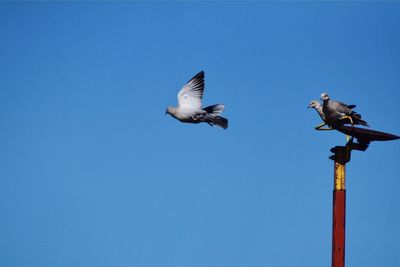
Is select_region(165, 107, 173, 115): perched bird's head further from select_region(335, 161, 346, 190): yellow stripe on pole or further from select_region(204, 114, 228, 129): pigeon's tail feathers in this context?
select_region(335, 161, 346, 190): yellow stripe on pole

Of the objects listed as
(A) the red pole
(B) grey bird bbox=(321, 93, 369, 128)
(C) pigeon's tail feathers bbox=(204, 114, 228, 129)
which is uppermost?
(C) pigeon's tail feathers bbox=(204, 114, 228, 129)

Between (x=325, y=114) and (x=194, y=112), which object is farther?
(x=194, y=112)

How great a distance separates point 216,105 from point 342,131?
4622mm

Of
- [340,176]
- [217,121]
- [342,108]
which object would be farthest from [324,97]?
[217,121]

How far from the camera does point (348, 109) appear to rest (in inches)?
371

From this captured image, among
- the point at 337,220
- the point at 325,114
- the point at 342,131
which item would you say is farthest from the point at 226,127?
the point at 337,220

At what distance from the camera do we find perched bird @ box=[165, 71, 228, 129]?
1277 centimetres

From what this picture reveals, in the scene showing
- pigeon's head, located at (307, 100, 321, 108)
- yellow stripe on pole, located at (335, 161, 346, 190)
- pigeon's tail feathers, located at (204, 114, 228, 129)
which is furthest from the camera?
pigeon's tail feathers, located at (204, 114, 228, 129)

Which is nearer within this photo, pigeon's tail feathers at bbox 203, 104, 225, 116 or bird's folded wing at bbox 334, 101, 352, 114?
bird's folded wing at bbox 334, 101, 352, 114

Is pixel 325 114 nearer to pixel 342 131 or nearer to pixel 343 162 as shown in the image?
pixel 342 131

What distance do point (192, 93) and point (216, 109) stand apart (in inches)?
37.5

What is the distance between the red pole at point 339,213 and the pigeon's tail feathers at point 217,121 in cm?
471

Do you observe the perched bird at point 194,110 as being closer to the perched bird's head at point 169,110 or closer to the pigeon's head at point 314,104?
the perched bird's head at point 169,110

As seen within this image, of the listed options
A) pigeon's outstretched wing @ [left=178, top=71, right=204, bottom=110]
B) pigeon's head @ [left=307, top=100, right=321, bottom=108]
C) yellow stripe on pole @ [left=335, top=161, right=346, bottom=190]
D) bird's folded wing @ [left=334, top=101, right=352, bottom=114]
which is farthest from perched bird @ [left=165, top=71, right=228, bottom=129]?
yellow stripe on pole @ [left=335, top=161, right=346, bottom=190]
